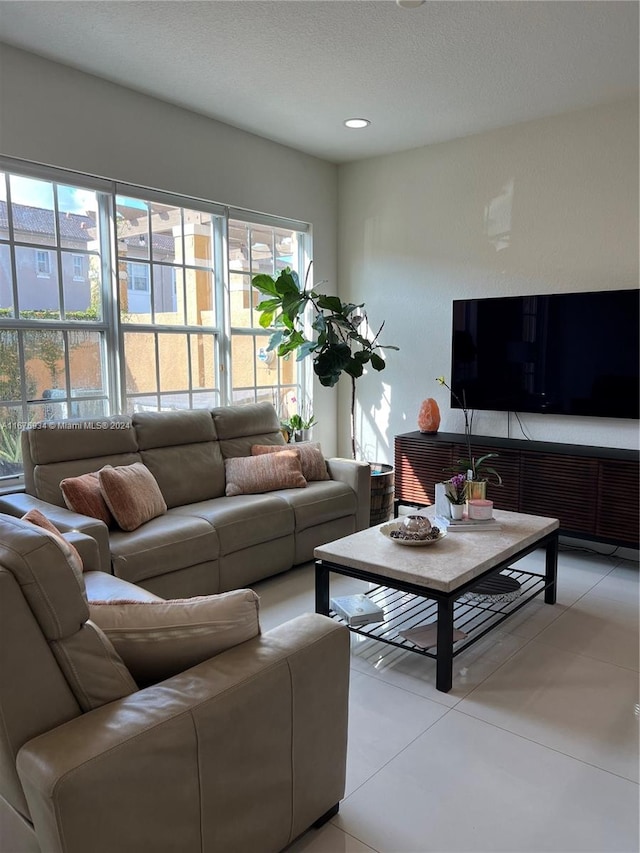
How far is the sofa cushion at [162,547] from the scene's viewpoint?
2.83 m

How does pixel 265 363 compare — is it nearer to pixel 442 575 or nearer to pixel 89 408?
pixel 89 408

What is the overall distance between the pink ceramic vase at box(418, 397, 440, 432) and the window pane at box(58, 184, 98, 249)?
250 cm

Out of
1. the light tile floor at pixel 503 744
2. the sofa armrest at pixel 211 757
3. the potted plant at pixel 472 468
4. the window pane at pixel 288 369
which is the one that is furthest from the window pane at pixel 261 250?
the sofa armrest at pixel 211 757

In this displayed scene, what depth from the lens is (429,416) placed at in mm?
4617

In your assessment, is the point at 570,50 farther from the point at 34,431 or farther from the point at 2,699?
the point at 2,699

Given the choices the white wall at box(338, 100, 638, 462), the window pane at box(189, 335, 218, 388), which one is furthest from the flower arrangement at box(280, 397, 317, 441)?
the window pane at box(189, 335, 218, 388)

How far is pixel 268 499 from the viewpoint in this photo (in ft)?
11.8

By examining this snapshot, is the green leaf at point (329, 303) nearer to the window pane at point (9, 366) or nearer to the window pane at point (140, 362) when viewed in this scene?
the window pane at point (140, 362)

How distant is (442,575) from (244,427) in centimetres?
212

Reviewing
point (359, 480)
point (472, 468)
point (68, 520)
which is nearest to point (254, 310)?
point (359, 480)

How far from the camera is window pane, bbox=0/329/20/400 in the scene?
3381 millimetres

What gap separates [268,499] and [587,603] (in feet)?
5.85

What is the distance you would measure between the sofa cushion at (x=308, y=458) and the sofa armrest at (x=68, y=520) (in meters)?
1.40

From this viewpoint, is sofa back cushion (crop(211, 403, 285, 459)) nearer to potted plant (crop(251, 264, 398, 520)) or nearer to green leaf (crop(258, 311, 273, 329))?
potted plant (crop(251, 264, 398, 520))
